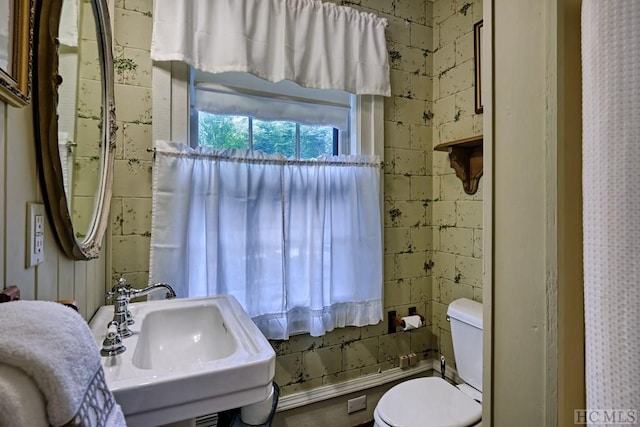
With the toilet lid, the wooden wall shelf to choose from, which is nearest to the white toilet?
the toilet lid

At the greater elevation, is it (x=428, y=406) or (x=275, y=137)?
(x=275, y=137)

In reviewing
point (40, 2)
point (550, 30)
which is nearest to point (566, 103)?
point (550, 30)

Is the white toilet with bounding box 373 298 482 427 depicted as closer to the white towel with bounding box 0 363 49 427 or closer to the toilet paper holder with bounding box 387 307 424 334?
the toilet paper holder with bounding box 387 307 424 334

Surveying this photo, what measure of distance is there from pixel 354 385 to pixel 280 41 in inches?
72.4

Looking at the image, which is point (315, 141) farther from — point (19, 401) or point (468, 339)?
Answer: point (19, 401)

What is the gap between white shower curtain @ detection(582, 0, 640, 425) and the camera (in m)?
0.41

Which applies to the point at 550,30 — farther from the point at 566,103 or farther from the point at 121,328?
the point at 121,328

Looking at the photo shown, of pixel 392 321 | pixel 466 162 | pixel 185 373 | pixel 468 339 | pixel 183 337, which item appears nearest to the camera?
pixel 185 373

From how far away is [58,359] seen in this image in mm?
338

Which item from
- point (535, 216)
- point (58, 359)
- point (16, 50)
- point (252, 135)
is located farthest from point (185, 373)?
point (252, 135)

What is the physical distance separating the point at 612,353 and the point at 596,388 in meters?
0.06

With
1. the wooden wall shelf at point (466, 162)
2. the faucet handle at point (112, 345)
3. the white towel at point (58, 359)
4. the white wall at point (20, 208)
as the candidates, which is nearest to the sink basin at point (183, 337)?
the faucet handle at point (112, 345)

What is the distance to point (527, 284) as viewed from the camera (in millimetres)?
630

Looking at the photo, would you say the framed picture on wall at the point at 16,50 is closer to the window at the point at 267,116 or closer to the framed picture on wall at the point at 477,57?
the window at the point at 267,116
